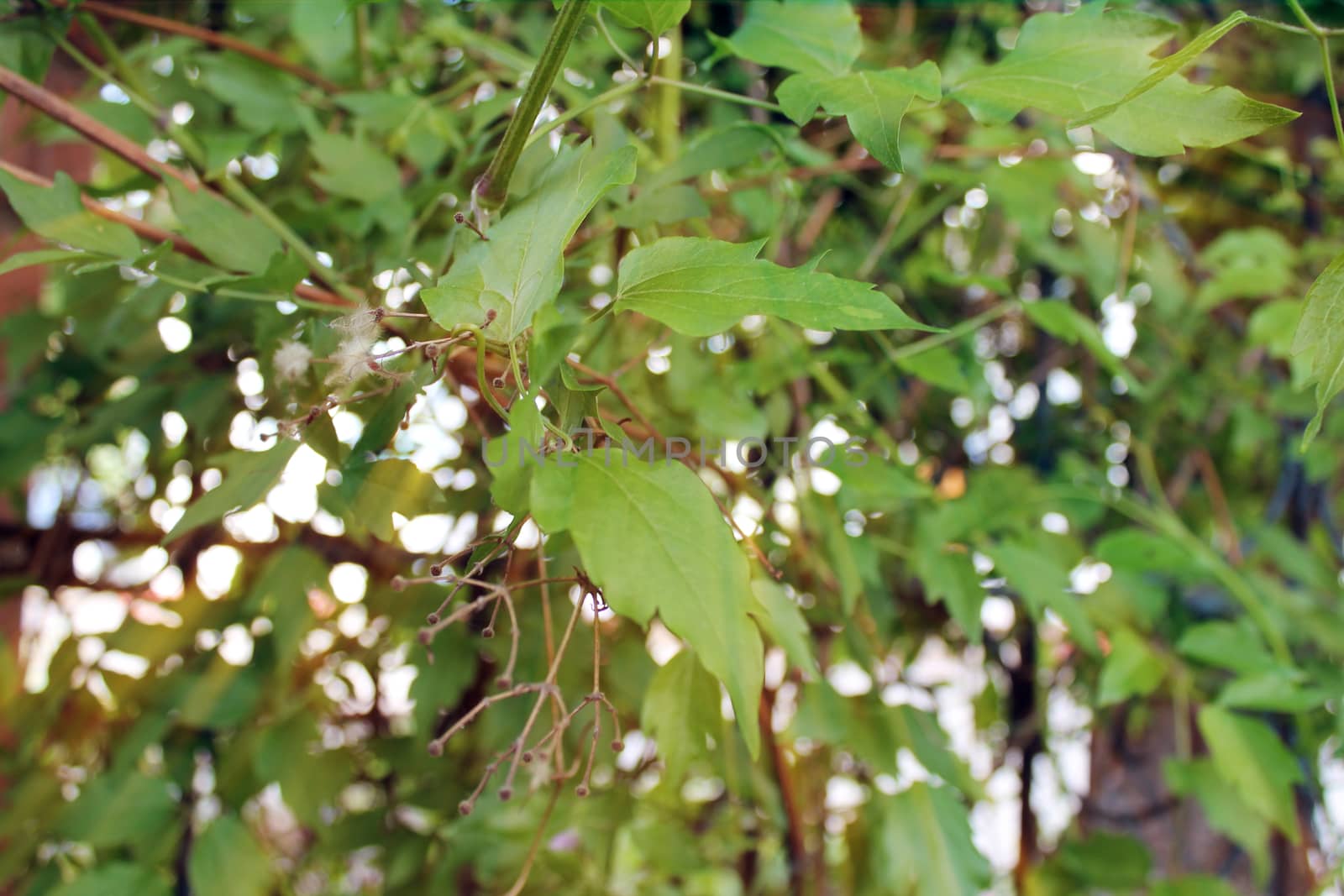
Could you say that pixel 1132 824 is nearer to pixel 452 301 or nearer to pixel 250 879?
pixel 250 879

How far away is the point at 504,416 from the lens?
11.1 inches

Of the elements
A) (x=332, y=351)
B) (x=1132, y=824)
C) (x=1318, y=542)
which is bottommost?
(x=1132, y=824)

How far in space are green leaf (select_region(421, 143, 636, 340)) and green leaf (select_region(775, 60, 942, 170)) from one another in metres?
0.09

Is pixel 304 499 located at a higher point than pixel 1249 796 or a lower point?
higher

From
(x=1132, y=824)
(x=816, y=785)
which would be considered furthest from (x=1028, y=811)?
(x=816, y=785)

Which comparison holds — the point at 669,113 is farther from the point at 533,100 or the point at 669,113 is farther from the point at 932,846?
the point at 932,846

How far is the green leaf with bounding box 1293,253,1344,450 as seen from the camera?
0.97ft

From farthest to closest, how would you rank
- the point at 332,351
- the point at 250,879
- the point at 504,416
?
the point at 250,879, the point at 332,351, the point at 504,416

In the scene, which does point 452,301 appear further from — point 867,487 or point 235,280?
point 867,487

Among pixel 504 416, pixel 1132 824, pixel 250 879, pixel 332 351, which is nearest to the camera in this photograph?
pixel 504 416

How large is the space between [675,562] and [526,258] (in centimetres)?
11

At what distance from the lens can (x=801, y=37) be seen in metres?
0.40

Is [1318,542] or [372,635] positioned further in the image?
[1318,542]

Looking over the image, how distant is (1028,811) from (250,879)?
0.74 meters
